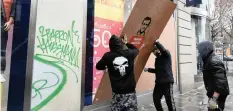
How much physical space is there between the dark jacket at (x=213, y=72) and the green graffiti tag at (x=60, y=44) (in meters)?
2.36

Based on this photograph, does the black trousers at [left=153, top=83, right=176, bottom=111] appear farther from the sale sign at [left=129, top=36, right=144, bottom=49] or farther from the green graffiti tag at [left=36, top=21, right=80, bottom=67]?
the green graffiti tag at [left=36, top=21, right=80, bottom=67]

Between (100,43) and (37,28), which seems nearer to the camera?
(37,28)

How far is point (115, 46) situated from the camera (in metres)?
3.32

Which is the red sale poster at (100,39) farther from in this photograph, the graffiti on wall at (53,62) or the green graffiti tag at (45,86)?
the green graffiti tag at (45,86)

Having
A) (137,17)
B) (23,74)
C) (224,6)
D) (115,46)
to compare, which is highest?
(224,6)

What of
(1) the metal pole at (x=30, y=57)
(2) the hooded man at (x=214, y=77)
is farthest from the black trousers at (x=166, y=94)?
(1) the metal pole at (x=30, y=57)

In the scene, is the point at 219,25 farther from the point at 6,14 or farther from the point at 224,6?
the point at 6,14

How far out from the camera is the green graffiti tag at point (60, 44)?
13.4 ft

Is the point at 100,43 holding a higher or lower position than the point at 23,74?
higher

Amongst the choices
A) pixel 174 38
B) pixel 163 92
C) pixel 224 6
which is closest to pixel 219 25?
pixel 224 6

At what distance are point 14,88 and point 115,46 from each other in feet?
5.90

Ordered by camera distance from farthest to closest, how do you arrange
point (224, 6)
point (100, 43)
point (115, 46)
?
point (224, 6), point (100, 43), point (115, 46)

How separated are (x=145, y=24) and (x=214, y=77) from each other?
1.99 m

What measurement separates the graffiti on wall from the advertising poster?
555mm
